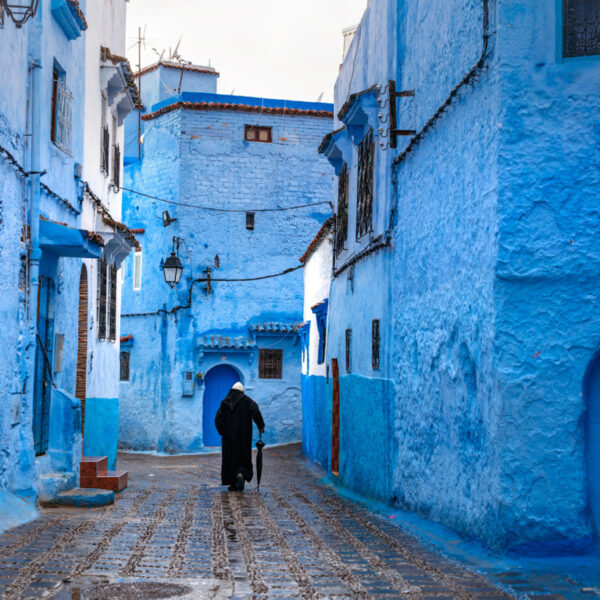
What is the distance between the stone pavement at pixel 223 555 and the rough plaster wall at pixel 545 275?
937 mm

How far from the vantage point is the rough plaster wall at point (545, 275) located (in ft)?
22.6

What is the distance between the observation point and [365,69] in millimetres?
13867

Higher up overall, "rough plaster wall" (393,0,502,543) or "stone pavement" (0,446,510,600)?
"rough plaster wall" (393,0,502,543)

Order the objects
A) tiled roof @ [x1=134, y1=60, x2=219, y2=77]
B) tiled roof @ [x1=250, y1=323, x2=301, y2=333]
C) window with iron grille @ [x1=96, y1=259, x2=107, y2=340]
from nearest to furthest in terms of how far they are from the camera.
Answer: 1. window with iron grille @ [x1=96, y1=259, x2=107, y2=340]
2. tiled roof @ [x1=250, y1=323, x2=301, y2=333]
3. tiled roof @ [x1=134, y1=60, x2=219, y2=77]

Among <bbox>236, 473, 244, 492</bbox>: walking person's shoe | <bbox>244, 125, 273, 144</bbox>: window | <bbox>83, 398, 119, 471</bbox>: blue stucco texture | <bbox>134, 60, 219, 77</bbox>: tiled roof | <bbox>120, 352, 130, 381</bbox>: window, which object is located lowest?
<bbox>236, 473, 244, 492</bbox>: walking person's shoe

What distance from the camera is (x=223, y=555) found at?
7.21 meters

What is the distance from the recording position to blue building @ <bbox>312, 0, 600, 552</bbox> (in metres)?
6.95

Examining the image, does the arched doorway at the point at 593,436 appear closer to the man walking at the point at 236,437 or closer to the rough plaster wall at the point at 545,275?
the rough plaster wall at the point at 545,275

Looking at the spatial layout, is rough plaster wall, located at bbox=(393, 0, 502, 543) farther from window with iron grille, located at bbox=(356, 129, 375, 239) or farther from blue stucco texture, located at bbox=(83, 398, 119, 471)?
blue stucco texture, located at bbox=(83, 398, 119, 471)

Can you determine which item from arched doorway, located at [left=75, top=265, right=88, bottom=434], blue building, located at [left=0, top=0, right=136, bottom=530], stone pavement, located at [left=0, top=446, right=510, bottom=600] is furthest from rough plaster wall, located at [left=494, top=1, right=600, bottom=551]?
arched doorway, located at [left=75, top=265, right=88, bottom=434]

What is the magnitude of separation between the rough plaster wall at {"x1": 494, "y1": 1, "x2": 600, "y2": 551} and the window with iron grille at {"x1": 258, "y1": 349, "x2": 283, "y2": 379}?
59.8ft

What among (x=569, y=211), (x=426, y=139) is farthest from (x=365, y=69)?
(x=569, y=211)

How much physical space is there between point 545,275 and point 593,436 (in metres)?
1.33

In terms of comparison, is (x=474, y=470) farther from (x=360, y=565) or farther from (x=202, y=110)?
(x=202, y=110)
